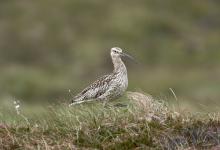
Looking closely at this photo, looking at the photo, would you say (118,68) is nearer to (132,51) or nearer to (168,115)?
(168,115)

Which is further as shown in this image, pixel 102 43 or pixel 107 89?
pixel 102 43

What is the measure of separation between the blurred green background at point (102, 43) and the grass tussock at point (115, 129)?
73.0 ft

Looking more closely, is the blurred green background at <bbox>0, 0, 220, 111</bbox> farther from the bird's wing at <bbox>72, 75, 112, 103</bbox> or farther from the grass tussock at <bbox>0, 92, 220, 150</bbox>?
the grass tussock at <bbox>0, 92, 220, 150</bbox>

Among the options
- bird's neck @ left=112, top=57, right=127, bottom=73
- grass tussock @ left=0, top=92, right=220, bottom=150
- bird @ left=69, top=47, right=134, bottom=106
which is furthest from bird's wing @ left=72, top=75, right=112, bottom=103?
grass tussock @ left=0, top=92, right=220, bottom=150

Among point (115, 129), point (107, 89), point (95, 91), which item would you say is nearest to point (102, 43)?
point (95, 91)

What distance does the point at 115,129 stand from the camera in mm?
10766

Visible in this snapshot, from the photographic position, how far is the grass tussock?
1050cm

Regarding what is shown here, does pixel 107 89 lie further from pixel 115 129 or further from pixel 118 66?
pixel 115 129

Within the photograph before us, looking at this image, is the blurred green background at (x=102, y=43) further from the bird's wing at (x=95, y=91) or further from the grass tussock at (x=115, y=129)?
the grass tussock at (x=115, y=129)

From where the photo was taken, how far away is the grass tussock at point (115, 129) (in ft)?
34.4

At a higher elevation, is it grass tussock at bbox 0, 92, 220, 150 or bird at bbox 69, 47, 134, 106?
bird at bbox 69, 47, 134, 106

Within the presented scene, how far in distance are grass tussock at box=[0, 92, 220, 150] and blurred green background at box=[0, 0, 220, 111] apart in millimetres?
22236

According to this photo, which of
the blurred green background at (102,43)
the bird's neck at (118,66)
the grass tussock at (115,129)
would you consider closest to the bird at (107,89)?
the bird's neck at (118,66)

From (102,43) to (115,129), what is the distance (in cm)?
2985
